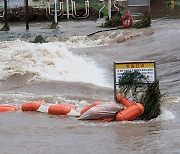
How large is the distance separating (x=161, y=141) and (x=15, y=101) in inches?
236

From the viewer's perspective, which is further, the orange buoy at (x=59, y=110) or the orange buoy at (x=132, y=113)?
the orange buoy at (x=59, y=110)

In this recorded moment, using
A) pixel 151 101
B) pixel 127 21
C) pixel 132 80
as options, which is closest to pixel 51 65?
pixel 132 80

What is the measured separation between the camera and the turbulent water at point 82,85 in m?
8.53

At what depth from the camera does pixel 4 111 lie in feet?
39.5

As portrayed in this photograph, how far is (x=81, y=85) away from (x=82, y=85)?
0.03m

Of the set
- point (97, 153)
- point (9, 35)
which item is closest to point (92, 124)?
point (97, 153)

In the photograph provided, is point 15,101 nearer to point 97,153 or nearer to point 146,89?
point 146,89

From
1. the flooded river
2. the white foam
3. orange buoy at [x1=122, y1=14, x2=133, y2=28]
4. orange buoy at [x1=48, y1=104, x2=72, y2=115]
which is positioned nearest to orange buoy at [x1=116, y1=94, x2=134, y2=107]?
the flooded river

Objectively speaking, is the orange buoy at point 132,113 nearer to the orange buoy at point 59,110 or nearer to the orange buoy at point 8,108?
the orange buoy at point 59,110

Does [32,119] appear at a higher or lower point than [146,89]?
lower

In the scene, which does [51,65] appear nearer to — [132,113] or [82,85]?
[82,85]

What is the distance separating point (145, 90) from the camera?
1039 cm

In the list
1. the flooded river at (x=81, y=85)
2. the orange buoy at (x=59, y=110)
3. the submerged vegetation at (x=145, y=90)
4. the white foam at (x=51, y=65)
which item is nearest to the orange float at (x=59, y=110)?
the orange buoy at (x=59, y=110)

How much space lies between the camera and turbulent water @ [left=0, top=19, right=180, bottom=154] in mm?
8531
